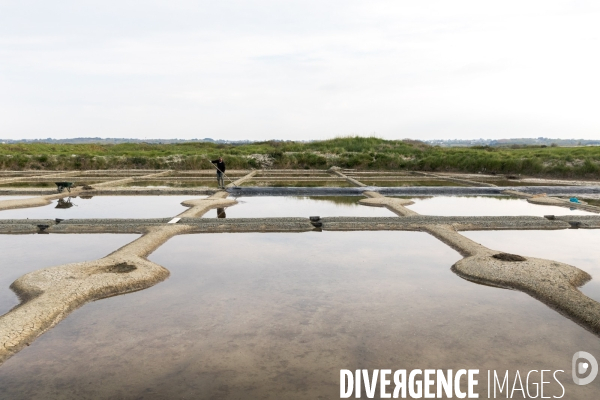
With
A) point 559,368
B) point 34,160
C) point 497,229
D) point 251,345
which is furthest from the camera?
point 34,160

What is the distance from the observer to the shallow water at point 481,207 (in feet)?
27.8

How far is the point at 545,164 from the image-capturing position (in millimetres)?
17625

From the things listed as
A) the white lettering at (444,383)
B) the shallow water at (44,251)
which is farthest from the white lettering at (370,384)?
the shallow water at (44,251)

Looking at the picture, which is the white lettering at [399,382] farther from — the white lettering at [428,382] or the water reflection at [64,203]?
the water reflection at [64,203]

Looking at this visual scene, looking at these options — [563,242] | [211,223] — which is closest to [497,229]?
[563,242]

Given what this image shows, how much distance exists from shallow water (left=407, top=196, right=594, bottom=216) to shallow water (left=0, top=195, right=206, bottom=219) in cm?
464

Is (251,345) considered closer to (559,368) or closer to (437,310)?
(437,310)

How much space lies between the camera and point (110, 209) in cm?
895

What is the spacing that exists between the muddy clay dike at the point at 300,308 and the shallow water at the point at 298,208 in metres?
1.12

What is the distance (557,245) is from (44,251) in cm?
601

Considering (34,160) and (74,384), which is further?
(34,160)

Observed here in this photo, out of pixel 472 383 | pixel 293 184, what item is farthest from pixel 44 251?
pixel 293 184

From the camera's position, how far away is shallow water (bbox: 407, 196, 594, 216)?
8.48 meters

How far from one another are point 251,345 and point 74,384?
1015 mm
